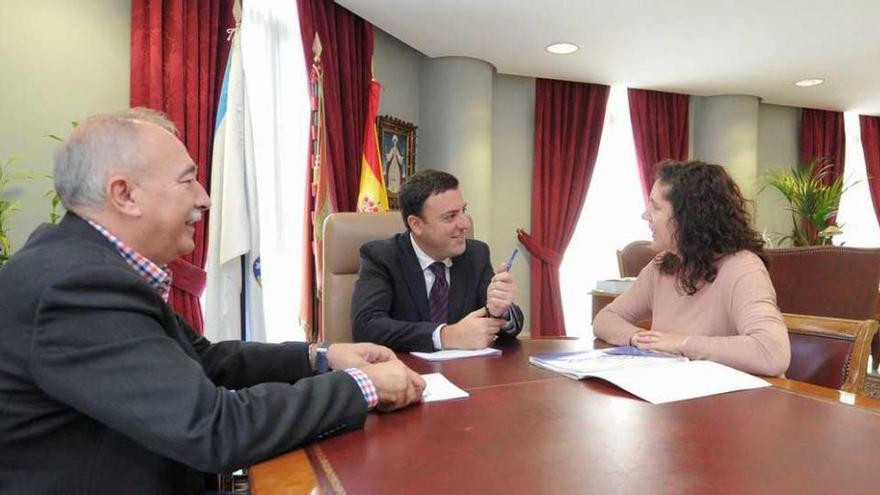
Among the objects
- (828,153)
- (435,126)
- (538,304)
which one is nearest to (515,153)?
(435,126)

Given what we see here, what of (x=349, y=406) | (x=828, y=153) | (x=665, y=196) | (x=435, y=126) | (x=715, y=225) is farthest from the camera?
(x=828, y=153)

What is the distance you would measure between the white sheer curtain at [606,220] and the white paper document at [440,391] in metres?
4.10

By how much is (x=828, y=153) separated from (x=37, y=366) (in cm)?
735

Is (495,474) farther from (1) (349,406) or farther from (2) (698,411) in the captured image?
(2) (698,411)

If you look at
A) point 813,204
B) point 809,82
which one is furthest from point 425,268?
point 809,82

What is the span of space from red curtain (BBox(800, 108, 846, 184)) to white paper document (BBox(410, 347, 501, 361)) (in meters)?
6.12

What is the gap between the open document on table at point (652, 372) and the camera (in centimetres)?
103

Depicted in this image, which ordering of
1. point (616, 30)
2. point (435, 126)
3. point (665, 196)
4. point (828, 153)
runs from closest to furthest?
point (665, 196) < point (616, 30) < point (435, 126) < point (828, 153)

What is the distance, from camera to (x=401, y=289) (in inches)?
77.4

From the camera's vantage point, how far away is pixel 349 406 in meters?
0.83

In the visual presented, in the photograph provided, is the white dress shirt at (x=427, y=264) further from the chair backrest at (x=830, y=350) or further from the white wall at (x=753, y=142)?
the white wall at (x=753, y=142)

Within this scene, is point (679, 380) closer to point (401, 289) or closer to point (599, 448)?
point (599, 448)

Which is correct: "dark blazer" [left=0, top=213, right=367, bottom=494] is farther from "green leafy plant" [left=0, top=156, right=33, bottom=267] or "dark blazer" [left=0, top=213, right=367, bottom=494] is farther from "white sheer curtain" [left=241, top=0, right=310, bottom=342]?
"white sheer curtain" [left=241, top=0, right=310, bottom=342]

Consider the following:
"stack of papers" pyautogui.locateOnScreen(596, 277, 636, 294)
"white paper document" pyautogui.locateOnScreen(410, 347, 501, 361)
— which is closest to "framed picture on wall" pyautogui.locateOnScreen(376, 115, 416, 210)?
"stack of papers" pyautogui.locateOnScreen(596, 277, 636, 294)
